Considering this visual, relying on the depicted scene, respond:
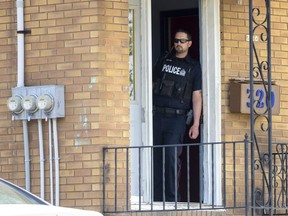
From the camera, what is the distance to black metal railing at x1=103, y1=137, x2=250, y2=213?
36.4 feet

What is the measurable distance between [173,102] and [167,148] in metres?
0.56

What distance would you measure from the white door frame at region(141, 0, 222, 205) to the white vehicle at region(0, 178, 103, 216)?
3.56 m

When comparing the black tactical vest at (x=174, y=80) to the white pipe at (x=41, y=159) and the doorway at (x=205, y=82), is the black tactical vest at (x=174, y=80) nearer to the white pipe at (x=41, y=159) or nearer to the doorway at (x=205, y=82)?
the doorway at (x=205, y=82)

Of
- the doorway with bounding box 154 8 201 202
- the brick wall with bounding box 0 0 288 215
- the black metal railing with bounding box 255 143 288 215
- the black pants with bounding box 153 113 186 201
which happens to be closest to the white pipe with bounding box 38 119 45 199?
the brick wall with bounding box 0 0 288 215

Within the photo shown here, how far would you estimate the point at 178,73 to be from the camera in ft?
40.1

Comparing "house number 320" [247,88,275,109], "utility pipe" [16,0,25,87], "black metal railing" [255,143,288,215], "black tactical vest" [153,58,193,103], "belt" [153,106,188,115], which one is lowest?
"black metal railing" [255,143,288,215]

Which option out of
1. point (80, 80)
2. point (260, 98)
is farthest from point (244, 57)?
point (80, 80)

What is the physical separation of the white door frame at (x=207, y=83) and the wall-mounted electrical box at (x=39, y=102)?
44.2 inches

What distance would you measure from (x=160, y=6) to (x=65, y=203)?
11.8 feet

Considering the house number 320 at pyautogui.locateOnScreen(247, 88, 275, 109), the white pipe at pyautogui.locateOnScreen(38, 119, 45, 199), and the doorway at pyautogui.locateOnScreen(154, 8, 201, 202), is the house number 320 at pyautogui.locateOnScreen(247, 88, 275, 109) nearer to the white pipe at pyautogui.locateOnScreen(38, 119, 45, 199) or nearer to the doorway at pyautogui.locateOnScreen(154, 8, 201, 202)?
the doorway at pyautogui.locateOnScreen(154, 8, 201, 202)

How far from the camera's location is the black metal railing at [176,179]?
11.1m

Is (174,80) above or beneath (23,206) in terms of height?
above

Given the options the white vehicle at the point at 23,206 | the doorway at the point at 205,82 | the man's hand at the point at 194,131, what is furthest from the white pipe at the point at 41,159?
the white vehicle at the point at 23,206

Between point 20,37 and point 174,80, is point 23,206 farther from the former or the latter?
point 174,80
